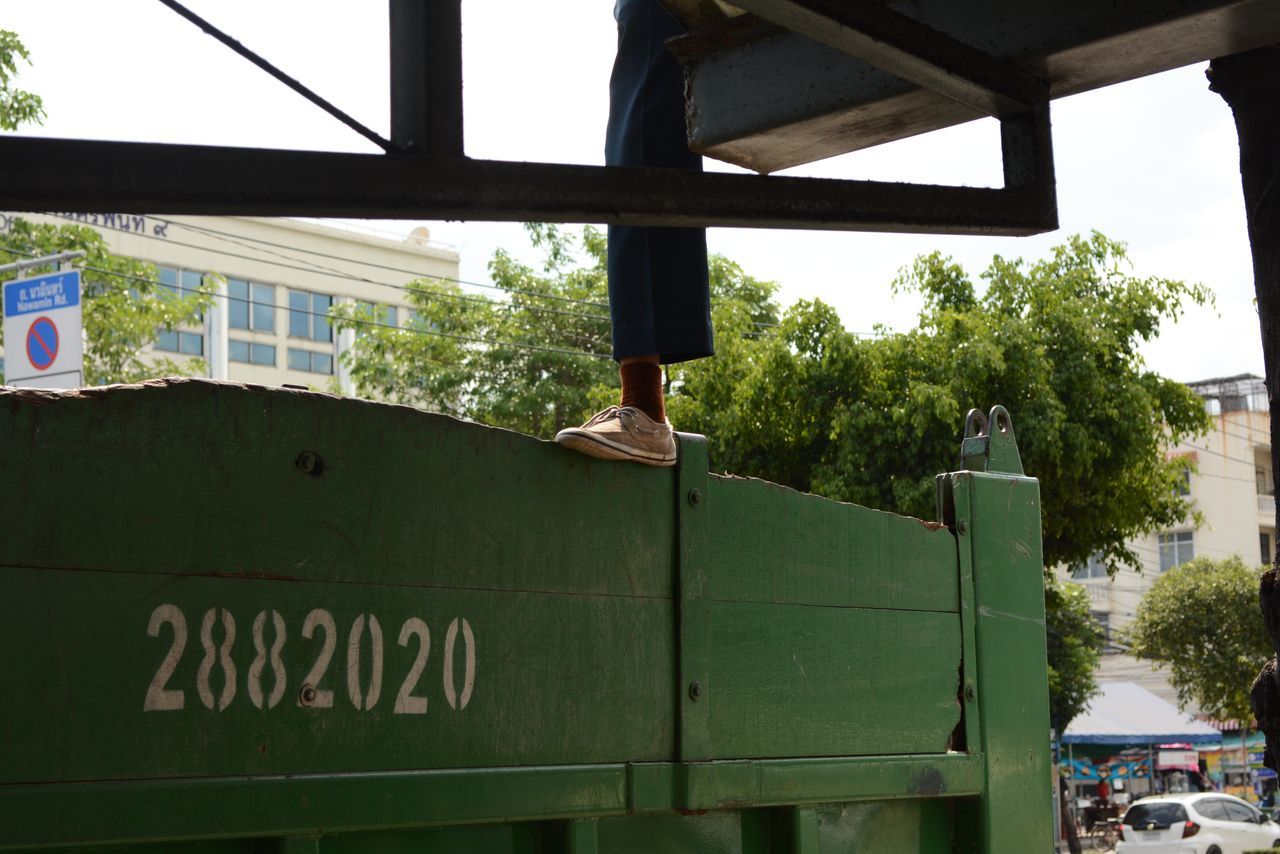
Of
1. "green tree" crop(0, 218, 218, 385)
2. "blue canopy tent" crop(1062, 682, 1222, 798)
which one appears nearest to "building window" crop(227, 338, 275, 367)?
"green tree" crop(0, 218, 218, 385)

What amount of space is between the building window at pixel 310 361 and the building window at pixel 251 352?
86 cm

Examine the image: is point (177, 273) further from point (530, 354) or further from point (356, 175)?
point (356, 175)

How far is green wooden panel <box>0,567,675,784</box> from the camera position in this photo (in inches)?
65.6

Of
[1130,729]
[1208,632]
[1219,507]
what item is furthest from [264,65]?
[1219,507]

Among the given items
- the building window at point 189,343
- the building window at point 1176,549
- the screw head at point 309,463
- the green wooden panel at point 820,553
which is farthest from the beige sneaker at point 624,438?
the building window at point 1176,549

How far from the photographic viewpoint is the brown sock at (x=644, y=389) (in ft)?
8.64

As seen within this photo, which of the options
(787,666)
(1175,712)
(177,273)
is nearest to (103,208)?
(787,666)

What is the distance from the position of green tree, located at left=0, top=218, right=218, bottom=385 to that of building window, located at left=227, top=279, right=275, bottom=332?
2718cm

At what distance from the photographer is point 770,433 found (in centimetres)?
1675

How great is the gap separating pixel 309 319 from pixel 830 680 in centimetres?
4790

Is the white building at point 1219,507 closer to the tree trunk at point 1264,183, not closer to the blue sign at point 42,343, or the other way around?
the blue sign at point 42,343

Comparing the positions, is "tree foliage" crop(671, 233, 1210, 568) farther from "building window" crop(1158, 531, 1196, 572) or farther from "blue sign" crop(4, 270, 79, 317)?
"building window" crop(1158, 531, 1196, 572)

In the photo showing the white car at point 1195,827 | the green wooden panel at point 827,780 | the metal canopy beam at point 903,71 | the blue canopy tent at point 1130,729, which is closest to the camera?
the metal canopy beam at point 903,71

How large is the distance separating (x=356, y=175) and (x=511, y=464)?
1.94 ft
